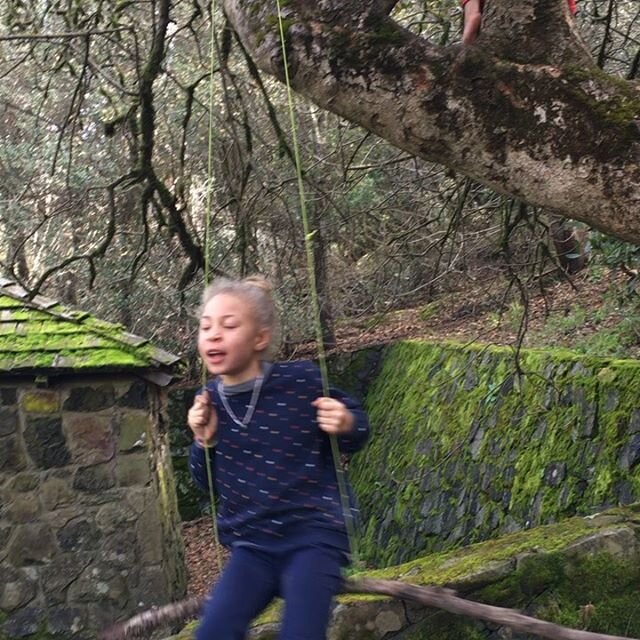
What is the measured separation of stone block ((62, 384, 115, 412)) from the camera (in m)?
7.05

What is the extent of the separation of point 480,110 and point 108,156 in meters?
10.6

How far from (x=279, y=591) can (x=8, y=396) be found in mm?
4906

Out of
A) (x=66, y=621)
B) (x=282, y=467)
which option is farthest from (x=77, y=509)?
(x=282, y=467)

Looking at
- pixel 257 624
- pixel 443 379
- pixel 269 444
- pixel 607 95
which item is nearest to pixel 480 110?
pixel 607 95

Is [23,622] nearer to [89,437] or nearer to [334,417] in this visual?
[89,437]

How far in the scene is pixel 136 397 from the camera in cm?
716

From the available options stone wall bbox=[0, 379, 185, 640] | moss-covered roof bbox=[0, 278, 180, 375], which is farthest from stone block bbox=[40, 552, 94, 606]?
moss-covered roof bbox=[0, 278, 180, 375]

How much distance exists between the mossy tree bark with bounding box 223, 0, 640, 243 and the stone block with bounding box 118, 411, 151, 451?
4.79 meters

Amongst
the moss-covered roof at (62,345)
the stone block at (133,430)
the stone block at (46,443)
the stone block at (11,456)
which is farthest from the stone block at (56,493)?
the moss-covered roof at (62,345)

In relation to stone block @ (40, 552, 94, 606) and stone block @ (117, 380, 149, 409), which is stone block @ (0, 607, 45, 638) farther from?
stone block @ (117, 380, 149, 409)

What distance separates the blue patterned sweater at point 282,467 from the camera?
2.56 m

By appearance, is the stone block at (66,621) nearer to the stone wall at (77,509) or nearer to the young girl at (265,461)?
the stone wall at (77,509)

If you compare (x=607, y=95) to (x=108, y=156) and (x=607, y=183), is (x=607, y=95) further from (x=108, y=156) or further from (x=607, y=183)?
(x=108, y=156)

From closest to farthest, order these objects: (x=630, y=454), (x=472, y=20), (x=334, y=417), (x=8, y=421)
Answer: (x=334, y=417)
(x=472, y=20)
(x=630, y=454)
(x=8, y=421)
